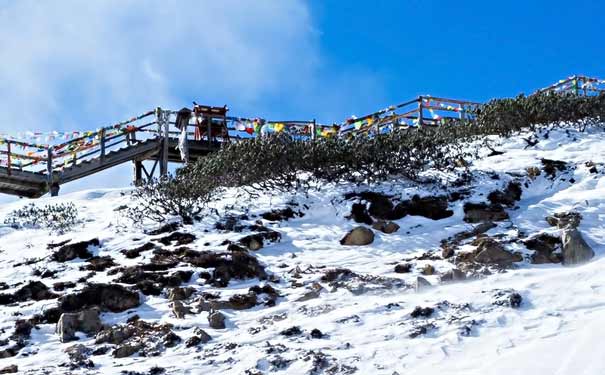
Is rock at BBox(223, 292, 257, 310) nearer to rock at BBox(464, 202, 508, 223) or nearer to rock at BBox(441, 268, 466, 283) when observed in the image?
rock at BBox(441, 268, 466, 283)

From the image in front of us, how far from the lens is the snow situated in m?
7.03

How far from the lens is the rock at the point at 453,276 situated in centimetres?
909

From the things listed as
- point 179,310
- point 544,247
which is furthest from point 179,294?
point 544,247

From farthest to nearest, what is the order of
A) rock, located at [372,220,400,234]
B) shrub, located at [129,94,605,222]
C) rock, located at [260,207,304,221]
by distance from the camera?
1. shrub, located at [129,94,605,222]
2. rock, located at [260,207,304,221]
3. rock, located at [372,220,400,234]

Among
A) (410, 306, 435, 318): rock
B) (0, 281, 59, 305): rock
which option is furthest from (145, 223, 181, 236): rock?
(410, 306, 435, 318): rock

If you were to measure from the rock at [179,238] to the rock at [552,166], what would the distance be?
555 centimetres

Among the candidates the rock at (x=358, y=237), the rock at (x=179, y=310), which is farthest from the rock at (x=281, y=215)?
the rock at (x=179, y=310)

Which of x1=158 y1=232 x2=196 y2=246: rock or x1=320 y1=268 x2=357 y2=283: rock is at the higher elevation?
x1=158 y1=232 x2=196 y2=246: rock

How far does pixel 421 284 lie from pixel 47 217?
24.0 feet

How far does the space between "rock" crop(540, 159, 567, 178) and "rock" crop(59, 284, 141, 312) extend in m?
6.73

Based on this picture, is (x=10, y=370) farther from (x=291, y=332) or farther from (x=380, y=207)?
(x=380, y=207)

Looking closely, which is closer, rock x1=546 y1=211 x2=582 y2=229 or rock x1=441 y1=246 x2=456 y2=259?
rock x1=441 y1=246 x2=456 y2=259

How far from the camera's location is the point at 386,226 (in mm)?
11336

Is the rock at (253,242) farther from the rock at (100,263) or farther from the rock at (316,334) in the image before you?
the rock at (316,334)
